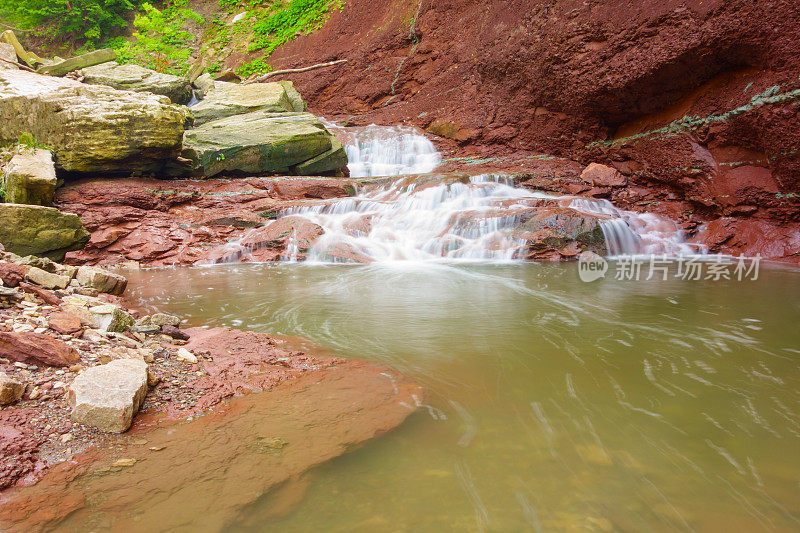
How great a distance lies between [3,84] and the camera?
32.4 feet

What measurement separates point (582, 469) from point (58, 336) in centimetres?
296

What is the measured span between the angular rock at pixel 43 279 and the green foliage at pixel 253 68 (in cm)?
1848

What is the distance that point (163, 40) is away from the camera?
77.0ft

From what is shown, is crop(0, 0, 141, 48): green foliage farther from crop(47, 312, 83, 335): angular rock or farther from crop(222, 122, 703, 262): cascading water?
crop(47, 312, 83, 335): angular rock

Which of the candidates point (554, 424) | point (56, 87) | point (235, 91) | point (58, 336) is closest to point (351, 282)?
point (58, 336)

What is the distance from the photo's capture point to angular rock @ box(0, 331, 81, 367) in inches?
88.2

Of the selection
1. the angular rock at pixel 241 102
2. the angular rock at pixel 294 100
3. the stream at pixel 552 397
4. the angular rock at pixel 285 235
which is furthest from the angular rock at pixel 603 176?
the angular rock at pixel 294 100

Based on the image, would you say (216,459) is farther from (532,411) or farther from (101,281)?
(101,281)

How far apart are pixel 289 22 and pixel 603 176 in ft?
58.7

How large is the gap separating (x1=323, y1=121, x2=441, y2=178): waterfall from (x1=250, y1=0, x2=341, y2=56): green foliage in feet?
30.4

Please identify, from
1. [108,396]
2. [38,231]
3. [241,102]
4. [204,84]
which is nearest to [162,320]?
[108,396]

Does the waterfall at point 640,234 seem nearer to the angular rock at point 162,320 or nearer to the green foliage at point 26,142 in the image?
the angular rock at point 162,320

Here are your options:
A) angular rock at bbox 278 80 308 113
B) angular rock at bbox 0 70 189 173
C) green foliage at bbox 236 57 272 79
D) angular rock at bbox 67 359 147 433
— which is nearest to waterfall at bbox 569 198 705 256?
Answer: angular rock at bbox 67 359 147 433

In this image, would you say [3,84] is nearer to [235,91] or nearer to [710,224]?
[235,91]
